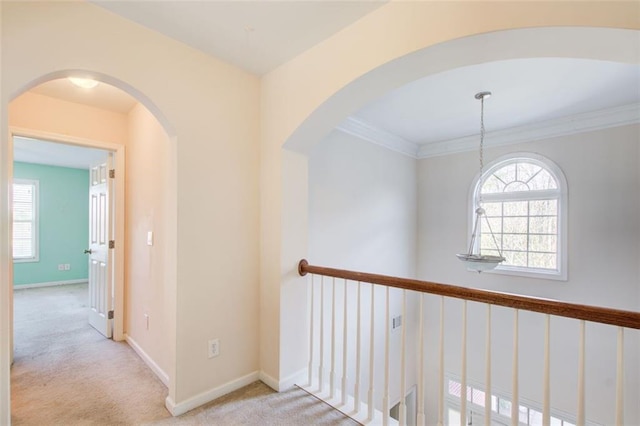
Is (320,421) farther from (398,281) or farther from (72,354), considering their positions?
(72,354)

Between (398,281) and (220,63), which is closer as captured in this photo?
(398,281)

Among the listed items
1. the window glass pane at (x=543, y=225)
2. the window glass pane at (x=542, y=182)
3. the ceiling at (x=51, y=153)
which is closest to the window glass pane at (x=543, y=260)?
the window glass pane at (x=543, y=225)

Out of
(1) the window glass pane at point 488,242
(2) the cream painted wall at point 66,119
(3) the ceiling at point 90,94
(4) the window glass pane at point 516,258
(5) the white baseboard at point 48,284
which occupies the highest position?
(3) the ceiling at point 90,94

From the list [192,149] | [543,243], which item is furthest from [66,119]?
[543,243]

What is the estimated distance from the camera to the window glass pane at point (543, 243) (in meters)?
3.57

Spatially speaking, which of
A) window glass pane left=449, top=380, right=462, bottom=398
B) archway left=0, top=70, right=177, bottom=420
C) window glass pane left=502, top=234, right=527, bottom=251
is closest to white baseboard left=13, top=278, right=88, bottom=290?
archway left=0, top=70, right=177, bottom=420

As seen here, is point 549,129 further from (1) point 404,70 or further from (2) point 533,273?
(1) point 404,70

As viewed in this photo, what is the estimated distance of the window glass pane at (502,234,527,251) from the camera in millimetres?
3803

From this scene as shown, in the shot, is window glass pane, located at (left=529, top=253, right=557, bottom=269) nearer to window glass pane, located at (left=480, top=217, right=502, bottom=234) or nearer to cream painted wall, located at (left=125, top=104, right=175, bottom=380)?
window glass pane, located at (left=480, top=217, right=502, bottom=234)

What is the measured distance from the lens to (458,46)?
4.71 feet

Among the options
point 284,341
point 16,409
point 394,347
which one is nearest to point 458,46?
point 284,341

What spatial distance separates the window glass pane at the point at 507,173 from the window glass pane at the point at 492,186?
46 millimetres

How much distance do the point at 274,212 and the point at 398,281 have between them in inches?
41.4

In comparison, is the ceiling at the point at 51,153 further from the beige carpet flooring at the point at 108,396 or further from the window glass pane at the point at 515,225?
the window glass pane at the point at 515,225
